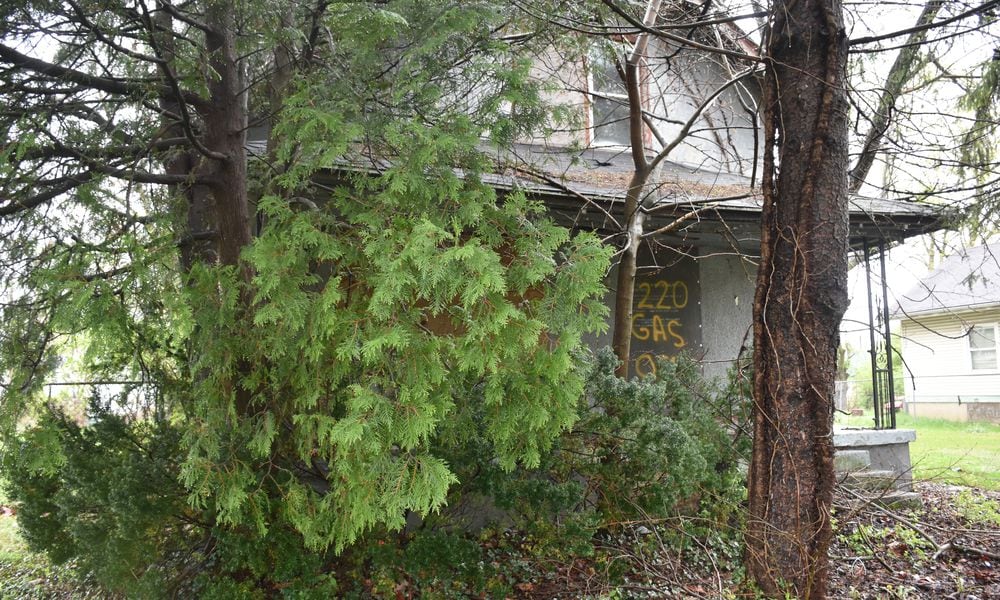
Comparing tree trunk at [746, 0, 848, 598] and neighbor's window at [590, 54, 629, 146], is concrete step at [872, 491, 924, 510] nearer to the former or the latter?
tree trunk at [746, 0, 848, 598]

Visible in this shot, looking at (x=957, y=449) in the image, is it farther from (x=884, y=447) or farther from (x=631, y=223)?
(x=631, y=223)

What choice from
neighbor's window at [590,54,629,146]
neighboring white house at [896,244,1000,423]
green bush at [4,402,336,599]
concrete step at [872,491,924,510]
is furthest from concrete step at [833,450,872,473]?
neighboring white house at [896,244,1000,423]

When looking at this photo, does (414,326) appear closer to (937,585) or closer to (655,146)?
(937,585)

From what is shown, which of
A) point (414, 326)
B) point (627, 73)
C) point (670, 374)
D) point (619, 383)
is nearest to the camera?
point (414, 326)

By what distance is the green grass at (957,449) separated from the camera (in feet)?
29.1

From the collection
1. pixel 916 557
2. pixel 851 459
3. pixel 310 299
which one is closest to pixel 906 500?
pixel 851 459

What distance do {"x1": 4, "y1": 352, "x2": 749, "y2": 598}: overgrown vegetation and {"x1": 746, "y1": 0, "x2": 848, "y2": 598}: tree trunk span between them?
53 cm

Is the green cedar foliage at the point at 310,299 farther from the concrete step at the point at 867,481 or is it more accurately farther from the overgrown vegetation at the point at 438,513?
the concrete step at the point at 867,481

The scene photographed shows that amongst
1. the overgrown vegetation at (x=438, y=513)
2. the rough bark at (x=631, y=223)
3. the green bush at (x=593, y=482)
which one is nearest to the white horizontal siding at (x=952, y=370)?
the rough bark at (x=631, y=223)

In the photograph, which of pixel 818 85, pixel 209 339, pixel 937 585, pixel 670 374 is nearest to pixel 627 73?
pixel 818 85

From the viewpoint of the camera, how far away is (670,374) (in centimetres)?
513

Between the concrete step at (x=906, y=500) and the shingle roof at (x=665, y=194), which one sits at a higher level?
the shingle roof at (x=665, y=194)

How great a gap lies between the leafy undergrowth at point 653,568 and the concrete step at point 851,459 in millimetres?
752

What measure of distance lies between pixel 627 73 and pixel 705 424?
2.97 metres
